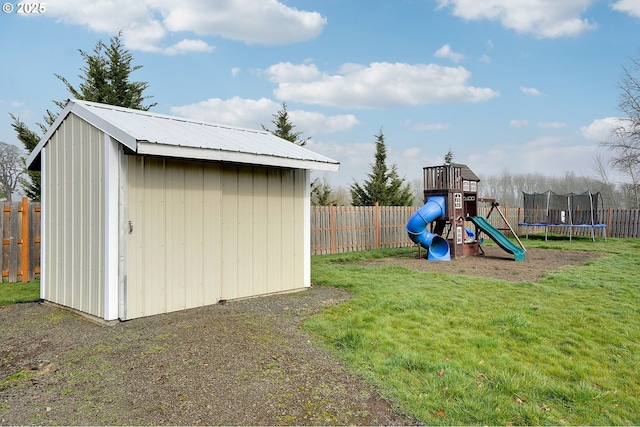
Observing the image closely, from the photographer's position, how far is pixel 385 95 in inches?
587

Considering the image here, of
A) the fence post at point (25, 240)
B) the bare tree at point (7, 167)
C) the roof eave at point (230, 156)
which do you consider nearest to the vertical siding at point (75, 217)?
the roof eave at point (230, 156)

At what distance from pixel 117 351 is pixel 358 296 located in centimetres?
357

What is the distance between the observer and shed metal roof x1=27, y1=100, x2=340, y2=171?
4.71m

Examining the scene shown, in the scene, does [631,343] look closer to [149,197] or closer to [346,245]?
[149,197]

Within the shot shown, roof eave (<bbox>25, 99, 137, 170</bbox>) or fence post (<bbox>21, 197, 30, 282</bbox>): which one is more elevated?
roof eave (<bbox>25, 99, 137, 170</bbox>)

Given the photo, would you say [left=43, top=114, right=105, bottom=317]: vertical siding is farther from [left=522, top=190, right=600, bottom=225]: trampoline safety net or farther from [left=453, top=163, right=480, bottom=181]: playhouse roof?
[left=522, top=190, right=600, bottom=225]: trampoline safety net

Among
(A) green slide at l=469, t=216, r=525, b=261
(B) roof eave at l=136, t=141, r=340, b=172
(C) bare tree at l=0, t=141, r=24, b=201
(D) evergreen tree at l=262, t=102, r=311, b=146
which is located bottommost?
(A) green slide at l=469, t=216, r=525, b=261

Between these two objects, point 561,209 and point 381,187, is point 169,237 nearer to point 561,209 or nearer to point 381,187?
point 381,187

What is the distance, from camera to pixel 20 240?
759 cm

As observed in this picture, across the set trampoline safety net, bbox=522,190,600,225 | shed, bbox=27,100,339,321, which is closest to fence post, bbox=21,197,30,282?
shed, bbox=27,100,339,321

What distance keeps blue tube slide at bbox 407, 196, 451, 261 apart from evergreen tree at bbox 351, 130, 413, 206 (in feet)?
28.8

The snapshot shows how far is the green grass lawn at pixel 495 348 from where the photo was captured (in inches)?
113

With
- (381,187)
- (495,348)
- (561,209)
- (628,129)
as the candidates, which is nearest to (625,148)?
(628,129)

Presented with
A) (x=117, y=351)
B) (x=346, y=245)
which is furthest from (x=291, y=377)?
(x=346, y=245)
